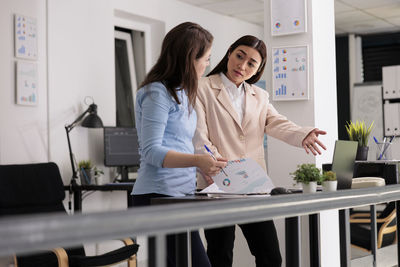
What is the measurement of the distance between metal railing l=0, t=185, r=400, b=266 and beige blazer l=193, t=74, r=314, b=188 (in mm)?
1309

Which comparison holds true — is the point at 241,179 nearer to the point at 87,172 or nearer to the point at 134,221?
the point at 134,221

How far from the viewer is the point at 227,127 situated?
246 cm

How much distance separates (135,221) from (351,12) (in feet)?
24.5

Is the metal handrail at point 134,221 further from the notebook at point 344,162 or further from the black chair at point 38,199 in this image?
the black chair at point 38,199

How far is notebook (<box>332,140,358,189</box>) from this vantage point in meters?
2.08

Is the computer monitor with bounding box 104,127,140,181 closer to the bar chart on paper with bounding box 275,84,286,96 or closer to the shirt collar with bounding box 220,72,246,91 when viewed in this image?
the bar chart on paper with bounding box 275,84,286,96

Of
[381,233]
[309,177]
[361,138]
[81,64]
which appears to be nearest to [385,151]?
[361,138]

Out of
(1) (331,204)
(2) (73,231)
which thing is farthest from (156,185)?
(2) (73,231)

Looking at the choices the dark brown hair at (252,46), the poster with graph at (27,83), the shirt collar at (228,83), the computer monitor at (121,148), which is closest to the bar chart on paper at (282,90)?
the dark brown hair at (252,46)

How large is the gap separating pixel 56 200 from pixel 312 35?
2.17 meters

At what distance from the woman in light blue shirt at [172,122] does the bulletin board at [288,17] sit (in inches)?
67.3

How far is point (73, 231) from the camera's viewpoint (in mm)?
671

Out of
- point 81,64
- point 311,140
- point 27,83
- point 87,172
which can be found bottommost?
point 87,172

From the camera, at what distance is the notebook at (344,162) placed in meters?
2.08
